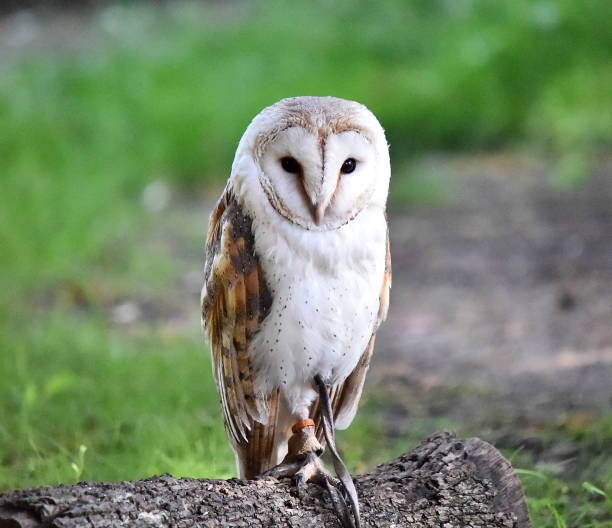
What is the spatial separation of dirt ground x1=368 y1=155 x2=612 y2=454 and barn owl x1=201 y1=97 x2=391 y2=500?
4.59 feet

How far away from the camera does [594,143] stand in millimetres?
7750

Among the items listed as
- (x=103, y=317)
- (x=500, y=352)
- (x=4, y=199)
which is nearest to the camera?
(x=500, y=352)

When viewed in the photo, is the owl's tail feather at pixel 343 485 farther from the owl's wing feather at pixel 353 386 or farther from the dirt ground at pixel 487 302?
the dirt ground at pixel 487 302

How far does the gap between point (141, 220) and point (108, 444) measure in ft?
11.6

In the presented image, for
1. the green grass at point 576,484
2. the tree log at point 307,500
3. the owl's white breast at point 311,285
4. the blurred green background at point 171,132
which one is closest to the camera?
the tree log at point 307,500

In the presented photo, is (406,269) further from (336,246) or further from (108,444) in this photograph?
(336,246)

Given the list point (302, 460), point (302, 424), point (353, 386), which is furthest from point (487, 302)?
point (302, 460)

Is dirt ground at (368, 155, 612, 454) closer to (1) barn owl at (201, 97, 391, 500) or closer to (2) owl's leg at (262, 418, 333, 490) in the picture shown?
(2) owl's leg at (262, 418, 333, 490)

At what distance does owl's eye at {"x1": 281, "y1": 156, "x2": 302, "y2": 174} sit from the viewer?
2.36 meters

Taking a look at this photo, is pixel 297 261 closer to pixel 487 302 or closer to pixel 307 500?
pixel 307 500

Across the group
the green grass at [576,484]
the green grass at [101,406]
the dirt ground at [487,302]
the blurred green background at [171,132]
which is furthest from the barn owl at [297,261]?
the dirt ground at [487,302]

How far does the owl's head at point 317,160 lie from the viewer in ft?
7.58

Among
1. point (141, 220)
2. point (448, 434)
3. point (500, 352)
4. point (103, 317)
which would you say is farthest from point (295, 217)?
point (141, 220)

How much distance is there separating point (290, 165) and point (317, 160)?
10 cm
